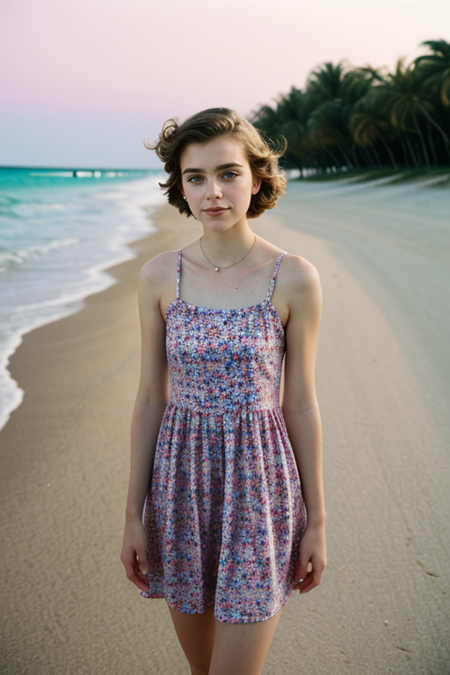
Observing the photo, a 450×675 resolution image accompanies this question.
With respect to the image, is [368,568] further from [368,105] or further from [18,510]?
[368,105]

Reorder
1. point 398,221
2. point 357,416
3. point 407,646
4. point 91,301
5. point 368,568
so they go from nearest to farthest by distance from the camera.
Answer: point 407,646 < point 368,568 < point 357,416 < point 91,301 < point 398,221

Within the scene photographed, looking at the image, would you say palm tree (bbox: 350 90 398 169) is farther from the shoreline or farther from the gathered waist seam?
the gathered waist seam

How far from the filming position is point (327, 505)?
3055 millimetres

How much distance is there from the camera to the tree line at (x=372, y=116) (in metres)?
32.8

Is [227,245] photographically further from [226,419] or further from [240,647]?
[240,647]

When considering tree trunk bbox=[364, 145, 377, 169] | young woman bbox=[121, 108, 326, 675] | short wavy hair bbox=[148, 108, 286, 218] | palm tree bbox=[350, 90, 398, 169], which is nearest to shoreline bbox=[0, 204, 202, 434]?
young woman bbox=[121, 108, 326, 675]

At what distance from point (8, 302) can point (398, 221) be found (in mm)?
11145

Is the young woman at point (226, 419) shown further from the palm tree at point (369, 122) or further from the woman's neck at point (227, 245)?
the palm tree at point (369, 122)

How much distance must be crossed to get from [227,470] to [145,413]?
14.2 inches

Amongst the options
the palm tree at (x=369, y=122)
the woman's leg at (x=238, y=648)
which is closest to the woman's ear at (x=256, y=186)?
the woman's leg at (x=238, y=648)

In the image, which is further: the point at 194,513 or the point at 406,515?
the point at 406,515

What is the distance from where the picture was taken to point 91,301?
24.4ft

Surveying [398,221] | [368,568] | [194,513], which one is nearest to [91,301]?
[368,568]

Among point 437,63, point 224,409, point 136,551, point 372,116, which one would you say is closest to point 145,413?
point 224,409
